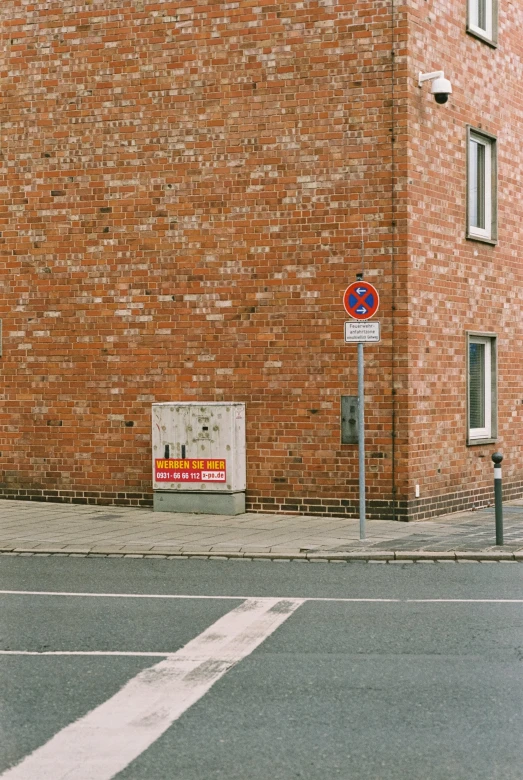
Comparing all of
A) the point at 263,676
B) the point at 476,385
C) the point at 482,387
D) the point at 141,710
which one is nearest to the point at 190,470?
the point at 476,385

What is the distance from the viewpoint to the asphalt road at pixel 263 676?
542 centimetres

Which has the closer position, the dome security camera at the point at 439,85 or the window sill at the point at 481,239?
the dome security camera at the point at 439,85

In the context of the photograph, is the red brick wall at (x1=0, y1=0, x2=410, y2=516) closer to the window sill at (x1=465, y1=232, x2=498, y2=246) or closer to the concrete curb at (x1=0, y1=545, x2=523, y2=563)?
the window sill at (x1=465, y1=232, x2=498, y2=246)

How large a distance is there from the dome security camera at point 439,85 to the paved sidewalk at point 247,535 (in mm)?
5644

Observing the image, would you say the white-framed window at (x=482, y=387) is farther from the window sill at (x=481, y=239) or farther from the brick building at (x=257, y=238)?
the window sill at (x=481, y=239)

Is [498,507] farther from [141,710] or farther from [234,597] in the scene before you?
[141,710]

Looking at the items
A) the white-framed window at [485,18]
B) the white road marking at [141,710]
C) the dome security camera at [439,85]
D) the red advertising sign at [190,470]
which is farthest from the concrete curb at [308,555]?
the white-framed window at [485,18]

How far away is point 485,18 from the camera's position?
18328mm

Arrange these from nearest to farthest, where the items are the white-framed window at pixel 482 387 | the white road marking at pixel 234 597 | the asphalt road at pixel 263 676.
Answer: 1. the asphalt road at pixel 263 676
2. the white road marking at pixel 234 597
3. the white-framed window at pixel 482 387

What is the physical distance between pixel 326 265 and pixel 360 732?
1065 cm

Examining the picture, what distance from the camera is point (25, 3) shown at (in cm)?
1772

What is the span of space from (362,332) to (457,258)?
4123 millimetres

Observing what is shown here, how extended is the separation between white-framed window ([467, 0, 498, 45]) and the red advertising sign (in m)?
7.65

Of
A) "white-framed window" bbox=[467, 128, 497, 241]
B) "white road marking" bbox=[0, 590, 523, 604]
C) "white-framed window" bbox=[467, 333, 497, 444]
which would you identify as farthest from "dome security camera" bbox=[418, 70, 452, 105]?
"white road marking" bbox=[0, 590, 523, 604]
